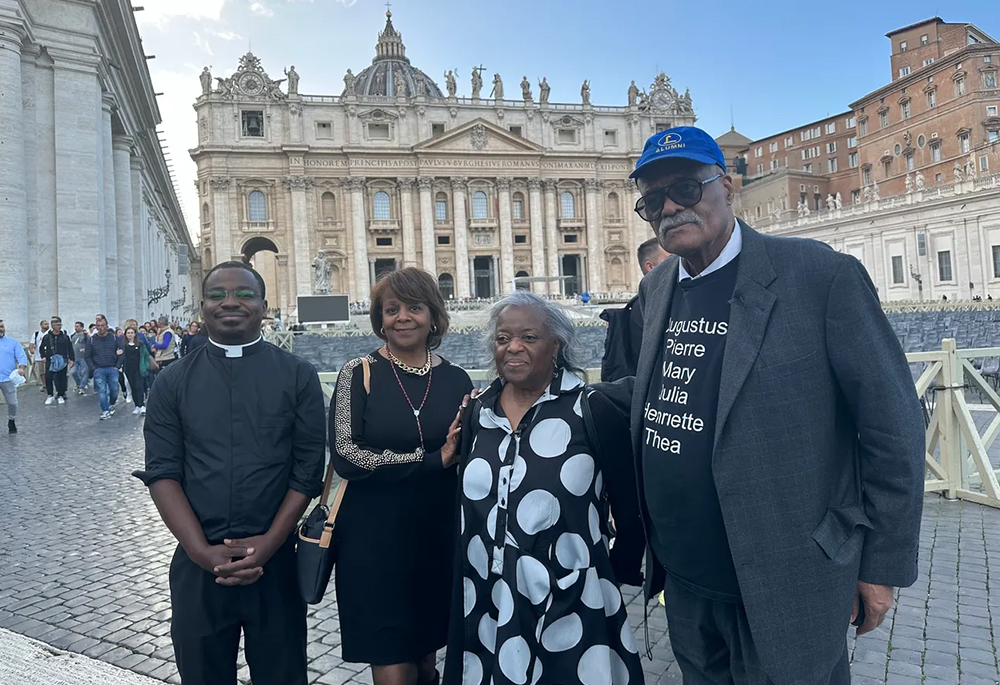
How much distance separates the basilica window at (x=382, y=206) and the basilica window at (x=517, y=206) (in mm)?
10073

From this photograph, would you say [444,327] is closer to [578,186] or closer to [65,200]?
[65,200]

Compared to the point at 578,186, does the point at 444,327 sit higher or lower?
lower

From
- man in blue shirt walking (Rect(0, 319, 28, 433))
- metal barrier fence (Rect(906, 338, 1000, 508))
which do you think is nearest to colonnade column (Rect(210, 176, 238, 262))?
man in blue shirt walking (Rect(0, 319, 28, 433))

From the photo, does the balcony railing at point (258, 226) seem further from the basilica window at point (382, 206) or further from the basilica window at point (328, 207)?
the basilica window at point (382, 206)

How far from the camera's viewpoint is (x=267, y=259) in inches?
2142

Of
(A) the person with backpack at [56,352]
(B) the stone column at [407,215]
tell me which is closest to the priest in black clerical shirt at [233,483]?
(A) the person with backpack at [56,352]

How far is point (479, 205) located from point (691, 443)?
52.0 metres

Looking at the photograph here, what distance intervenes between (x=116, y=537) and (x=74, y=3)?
15.7 m

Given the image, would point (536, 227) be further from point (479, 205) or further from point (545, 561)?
point (545, 561)

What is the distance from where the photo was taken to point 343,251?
49469 millimetres

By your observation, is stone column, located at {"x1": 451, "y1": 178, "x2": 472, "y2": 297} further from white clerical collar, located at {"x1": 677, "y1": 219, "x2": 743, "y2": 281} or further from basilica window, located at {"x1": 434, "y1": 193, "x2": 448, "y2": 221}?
white clerical collar, located at {"x1": 677, "y1": 219, "x2": 743, "y2": 281}

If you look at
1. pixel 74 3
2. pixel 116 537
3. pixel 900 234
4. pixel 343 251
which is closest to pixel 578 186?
pixel 343 251

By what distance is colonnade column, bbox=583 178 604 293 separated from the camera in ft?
178

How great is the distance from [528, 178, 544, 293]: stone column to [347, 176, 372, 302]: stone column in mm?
13476
